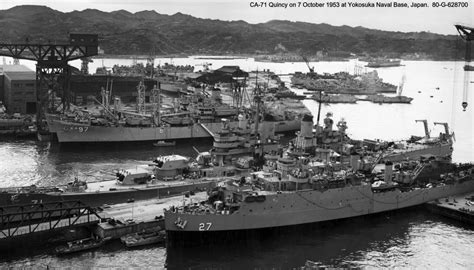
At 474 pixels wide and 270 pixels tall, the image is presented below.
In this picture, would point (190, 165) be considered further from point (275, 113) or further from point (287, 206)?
point (275, 113)

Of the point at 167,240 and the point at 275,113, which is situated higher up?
the point at 275,113

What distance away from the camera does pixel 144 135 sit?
1716 inches

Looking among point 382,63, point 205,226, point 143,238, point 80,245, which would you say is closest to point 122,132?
point 143,238

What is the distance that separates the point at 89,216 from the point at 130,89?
137 feet

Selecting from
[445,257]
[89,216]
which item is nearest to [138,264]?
[89,216]

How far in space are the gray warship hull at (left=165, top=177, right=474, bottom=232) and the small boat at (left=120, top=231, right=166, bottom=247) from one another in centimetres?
95

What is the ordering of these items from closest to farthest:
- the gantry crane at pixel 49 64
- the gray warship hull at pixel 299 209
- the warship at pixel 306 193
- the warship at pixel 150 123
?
1. the gray warship hull at pixel 299 209
2. the warship at pixel 306 193
3. the warship at pixel 150 123
4. the gantry crane at pixel 49 64

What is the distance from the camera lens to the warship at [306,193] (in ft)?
73.0

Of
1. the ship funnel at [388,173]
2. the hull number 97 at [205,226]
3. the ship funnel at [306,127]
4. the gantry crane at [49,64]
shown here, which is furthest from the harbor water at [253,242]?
the ship funnel at [306,127]

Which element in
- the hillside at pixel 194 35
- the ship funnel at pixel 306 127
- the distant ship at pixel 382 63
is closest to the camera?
the ship funnel at pixel 306 127

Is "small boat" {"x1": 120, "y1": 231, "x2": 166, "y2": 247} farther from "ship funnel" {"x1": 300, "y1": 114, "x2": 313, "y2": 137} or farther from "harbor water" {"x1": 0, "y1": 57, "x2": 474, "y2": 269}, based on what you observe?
"ship funnel" {"x1": 300, "y1": 114, "x2": 313, "y2": 137}

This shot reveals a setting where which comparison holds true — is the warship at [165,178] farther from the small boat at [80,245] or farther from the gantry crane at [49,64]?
the gantry crane at [49,64]

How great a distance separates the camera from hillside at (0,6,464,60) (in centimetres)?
11006

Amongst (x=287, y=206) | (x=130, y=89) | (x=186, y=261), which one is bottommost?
(x=186, y=261)
